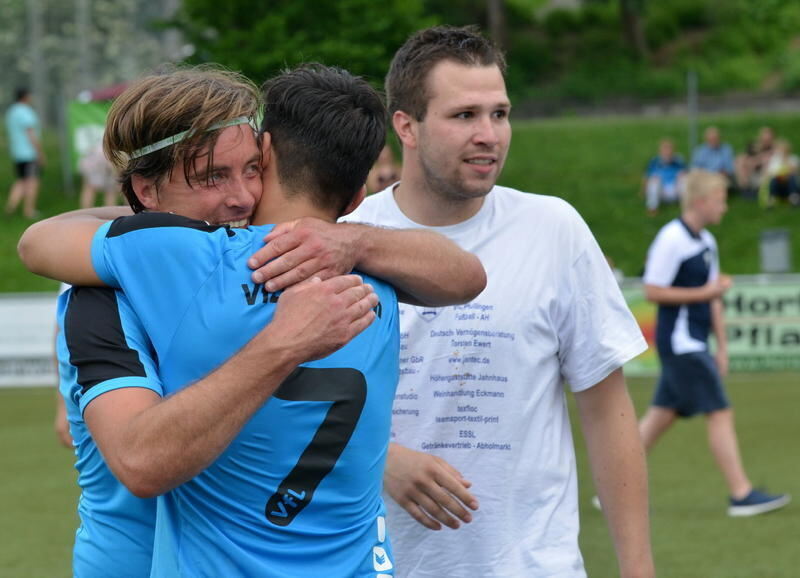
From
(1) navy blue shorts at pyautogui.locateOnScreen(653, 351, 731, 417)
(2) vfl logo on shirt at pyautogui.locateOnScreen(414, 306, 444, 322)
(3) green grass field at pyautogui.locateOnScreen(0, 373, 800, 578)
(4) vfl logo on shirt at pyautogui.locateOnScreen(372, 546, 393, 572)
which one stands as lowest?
(3) green grass field at pyautogui.locateOnScreen(0, 373, 800, 578)

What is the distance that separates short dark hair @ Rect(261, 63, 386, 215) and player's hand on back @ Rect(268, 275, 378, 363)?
0.25 metres

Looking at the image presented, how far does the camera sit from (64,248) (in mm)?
2502

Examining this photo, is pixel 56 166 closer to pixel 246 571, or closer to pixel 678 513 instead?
pixel 678 513

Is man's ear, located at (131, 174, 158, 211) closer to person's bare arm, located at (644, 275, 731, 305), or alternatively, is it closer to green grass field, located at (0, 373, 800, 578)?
green grass field, located at (0, 373, 800, 578)

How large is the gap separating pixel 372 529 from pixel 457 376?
0.91m

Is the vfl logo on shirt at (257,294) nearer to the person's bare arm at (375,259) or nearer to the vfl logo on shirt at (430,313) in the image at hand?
the person's bare arm at (375,259)

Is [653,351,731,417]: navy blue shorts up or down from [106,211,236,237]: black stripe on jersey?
down

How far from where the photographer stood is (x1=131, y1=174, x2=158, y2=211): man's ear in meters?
2.62

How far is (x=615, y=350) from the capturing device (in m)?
3.41

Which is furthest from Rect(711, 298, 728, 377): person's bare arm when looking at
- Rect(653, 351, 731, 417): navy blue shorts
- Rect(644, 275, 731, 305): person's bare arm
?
Rect(653, 351, 731, 417): navy blue shorts

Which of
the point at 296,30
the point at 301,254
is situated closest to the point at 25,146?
the point at 296,30

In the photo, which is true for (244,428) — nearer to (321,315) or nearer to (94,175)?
(321,315)

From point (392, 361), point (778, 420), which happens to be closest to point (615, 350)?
point (392, 361)

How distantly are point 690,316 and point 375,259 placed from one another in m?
6.45
